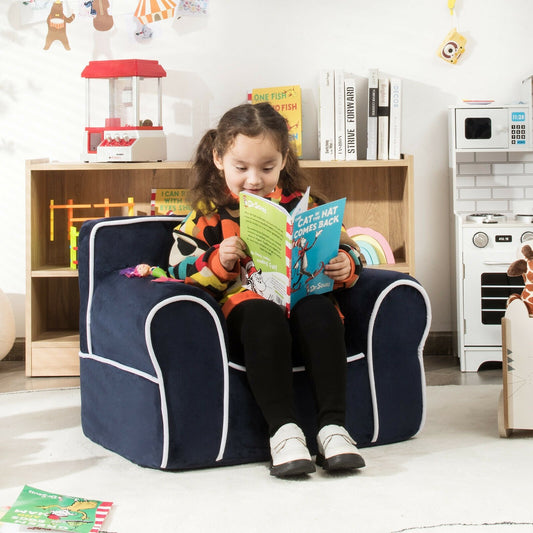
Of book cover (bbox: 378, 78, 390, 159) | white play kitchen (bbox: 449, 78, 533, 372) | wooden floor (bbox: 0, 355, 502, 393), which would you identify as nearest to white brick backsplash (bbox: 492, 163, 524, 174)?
white play kitchen (bbox: 449, 78, 533, 372)

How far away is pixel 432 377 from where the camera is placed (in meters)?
2.84

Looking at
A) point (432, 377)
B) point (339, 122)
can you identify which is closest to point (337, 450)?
point (432, 377)

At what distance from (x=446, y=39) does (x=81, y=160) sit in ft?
4.86

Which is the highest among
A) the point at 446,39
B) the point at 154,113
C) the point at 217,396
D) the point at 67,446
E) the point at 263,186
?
the point at 446,39

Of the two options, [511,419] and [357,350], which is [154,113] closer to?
[357,350]

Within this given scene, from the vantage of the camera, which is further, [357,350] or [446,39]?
[446,39]

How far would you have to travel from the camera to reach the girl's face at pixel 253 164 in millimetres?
2008

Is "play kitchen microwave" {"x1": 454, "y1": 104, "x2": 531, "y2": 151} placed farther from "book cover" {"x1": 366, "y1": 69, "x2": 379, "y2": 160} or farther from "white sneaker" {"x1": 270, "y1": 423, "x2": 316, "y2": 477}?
"white sneaker" {"x1": 270, "y1": 423, "x2": 316, "y2": 477}

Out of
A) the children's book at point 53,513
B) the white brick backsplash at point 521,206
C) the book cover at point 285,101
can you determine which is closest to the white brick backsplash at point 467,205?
the white brick backsplash at point 521,206

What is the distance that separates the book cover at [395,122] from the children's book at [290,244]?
3.92 ft

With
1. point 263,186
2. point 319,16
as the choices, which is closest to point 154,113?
point 319,16

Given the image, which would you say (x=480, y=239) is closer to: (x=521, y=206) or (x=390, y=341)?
(x=521, y=206)

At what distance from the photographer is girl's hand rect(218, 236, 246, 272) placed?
1876mm

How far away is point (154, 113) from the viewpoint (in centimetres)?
315
